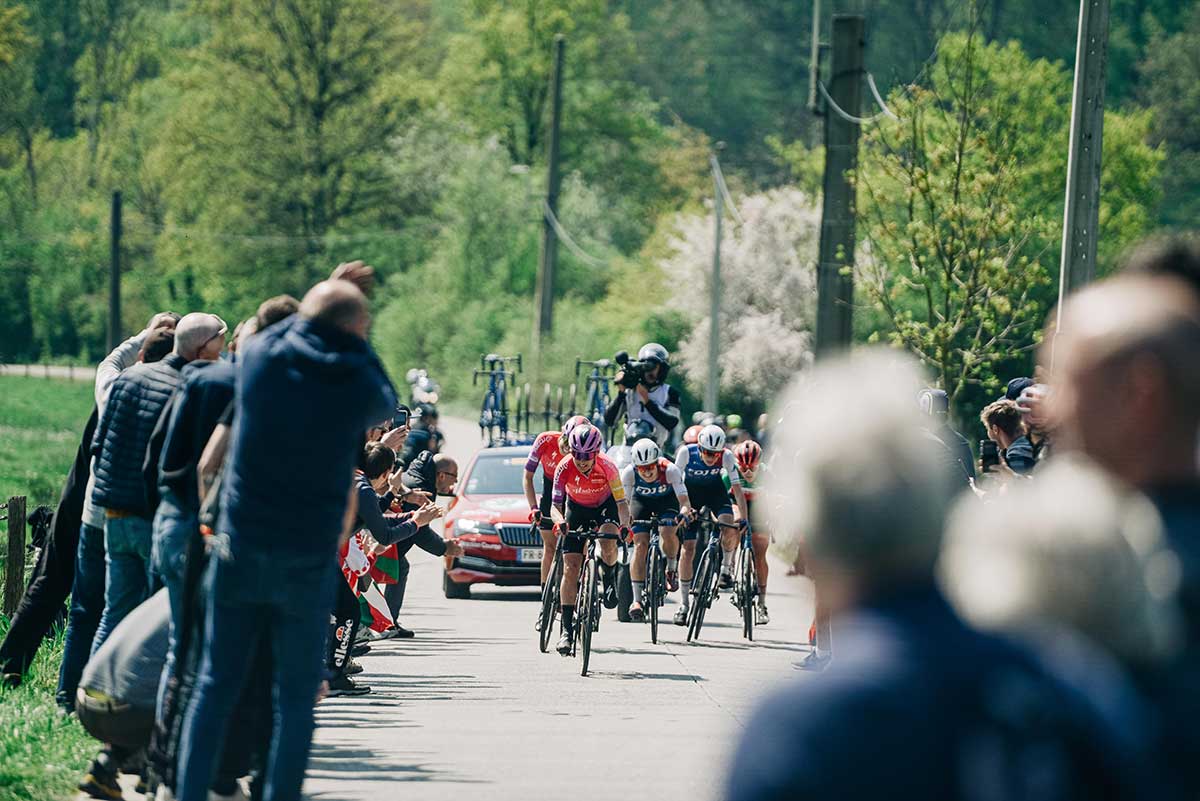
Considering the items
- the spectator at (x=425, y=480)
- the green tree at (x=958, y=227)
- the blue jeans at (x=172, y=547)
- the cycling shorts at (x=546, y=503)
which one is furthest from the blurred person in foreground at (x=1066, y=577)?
the green tree at (x=958, y=227)

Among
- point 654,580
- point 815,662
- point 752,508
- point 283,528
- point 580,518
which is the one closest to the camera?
point 283,528

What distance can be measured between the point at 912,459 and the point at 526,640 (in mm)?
13502

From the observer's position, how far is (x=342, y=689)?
1230 cm

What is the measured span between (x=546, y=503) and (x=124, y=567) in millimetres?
7477

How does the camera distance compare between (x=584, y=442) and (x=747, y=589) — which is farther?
(x=747, y=589)

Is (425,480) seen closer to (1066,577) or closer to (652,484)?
(652,484)

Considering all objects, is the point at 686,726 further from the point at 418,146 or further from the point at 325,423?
the point at 418,146

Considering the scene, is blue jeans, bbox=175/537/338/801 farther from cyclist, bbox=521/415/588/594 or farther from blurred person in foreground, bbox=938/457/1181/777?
cyclist, bbox=521/415/588/594

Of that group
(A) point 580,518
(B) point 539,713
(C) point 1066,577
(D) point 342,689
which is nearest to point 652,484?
(A) point 580,518

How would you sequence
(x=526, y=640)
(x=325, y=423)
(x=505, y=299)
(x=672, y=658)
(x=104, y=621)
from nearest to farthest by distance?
(x=325, y=423)
(x=104, y=621)
(x=672, y=658)
(x=526, y=640)
(x=505, y=299)

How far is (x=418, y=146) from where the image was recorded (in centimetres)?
7250

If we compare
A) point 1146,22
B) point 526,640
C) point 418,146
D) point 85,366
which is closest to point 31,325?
point 85,366

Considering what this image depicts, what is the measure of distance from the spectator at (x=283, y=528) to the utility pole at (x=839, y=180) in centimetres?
1536

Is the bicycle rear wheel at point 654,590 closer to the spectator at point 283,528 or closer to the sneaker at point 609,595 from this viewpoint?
the sneaker at point 609,595
